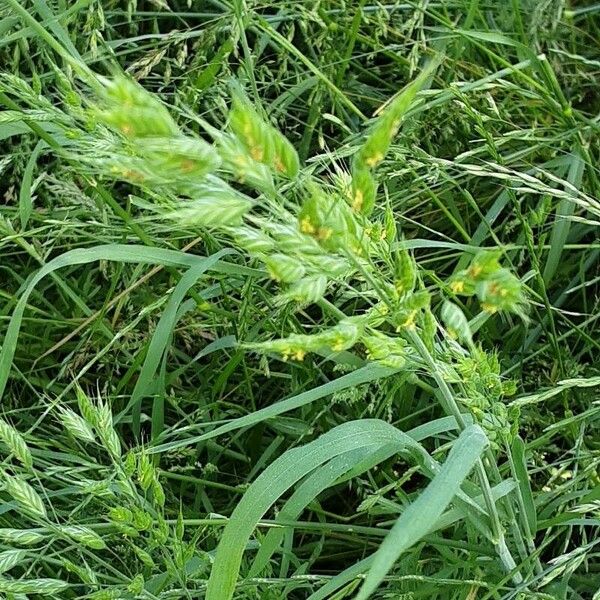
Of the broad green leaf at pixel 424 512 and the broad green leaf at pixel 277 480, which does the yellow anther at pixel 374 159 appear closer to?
the broad green leaf at pixel 424 512

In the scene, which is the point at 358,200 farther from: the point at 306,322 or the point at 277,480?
the point at 306,322

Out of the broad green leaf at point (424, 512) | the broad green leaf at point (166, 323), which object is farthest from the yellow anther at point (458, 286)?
the broad green leaf at point (166, 323)

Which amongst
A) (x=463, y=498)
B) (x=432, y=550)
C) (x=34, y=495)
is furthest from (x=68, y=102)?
(x=432, y=550)

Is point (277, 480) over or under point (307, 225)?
under

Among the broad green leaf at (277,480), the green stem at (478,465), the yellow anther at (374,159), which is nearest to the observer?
the yellow anther at (374,159)

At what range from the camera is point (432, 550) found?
3.13 ft

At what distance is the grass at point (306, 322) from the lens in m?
0.44

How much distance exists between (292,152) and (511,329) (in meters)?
0.79

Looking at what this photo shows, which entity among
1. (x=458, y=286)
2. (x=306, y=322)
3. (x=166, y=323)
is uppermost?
(x=458, y=286)

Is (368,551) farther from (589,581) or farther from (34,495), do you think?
(34,495)

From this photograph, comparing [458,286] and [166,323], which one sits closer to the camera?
[458,286]

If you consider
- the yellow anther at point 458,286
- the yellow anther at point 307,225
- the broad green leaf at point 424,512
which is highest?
the yellow anther at point 307,225

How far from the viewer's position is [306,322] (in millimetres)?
1178

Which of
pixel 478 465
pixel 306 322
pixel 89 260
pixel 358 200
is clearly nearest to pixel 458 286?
pixel 358 200
